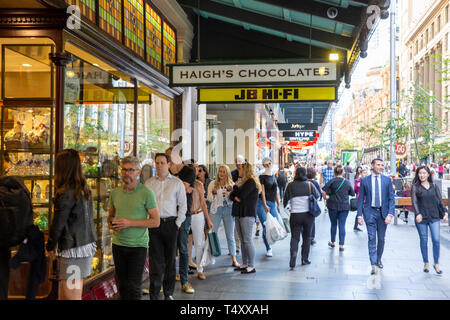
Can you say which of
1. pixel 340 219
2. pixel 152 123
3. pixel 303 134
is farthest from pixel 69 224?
pixel 303 134

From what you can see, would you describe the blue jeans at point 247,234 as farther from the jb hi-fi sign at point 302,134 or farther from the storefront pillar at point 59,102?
the jb hi-fi sign at point 302,134

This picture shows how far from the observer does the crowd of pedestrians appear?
13.1 feet

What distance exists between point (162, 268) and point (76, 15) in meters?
3.10

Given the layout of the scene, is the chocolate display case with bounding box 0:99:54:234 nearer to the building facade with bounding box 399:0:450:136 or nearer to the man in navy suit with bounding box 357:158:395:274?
the man in navy suit with bounding box 357:158:395:274

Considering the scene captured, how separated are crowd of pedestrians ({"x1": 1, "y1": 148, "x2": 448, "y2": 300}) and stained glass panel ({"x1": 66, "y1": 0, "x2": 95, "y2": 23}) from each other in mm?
1942

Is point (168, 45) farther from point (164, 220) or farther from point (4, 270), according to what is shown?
point (4, 270)

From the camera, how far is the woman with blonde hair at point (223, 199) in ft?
26.1

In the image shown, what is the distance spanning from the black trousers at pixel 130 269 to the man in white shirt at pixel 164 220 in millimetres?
747

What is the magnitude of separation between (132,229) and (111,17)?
324 cm

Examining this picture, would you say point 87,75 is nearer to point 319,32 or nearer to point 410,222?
point 319,32

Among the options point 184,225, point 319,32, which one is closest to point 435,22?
point 319,32

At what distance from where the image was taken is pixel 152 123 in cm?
855

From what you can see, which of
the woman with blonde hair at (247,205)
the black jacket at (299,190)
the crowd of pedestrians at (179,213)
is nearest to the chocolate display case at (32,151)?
the crowd of pedestrians at (179,213)

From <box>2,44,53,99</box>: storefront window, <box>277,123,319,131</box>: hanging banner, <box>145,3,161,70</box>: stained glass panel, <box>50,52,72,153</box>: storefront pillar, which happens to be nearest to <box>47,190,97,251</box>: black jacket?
<box>50,52,72,153</box>: storefront pillar
